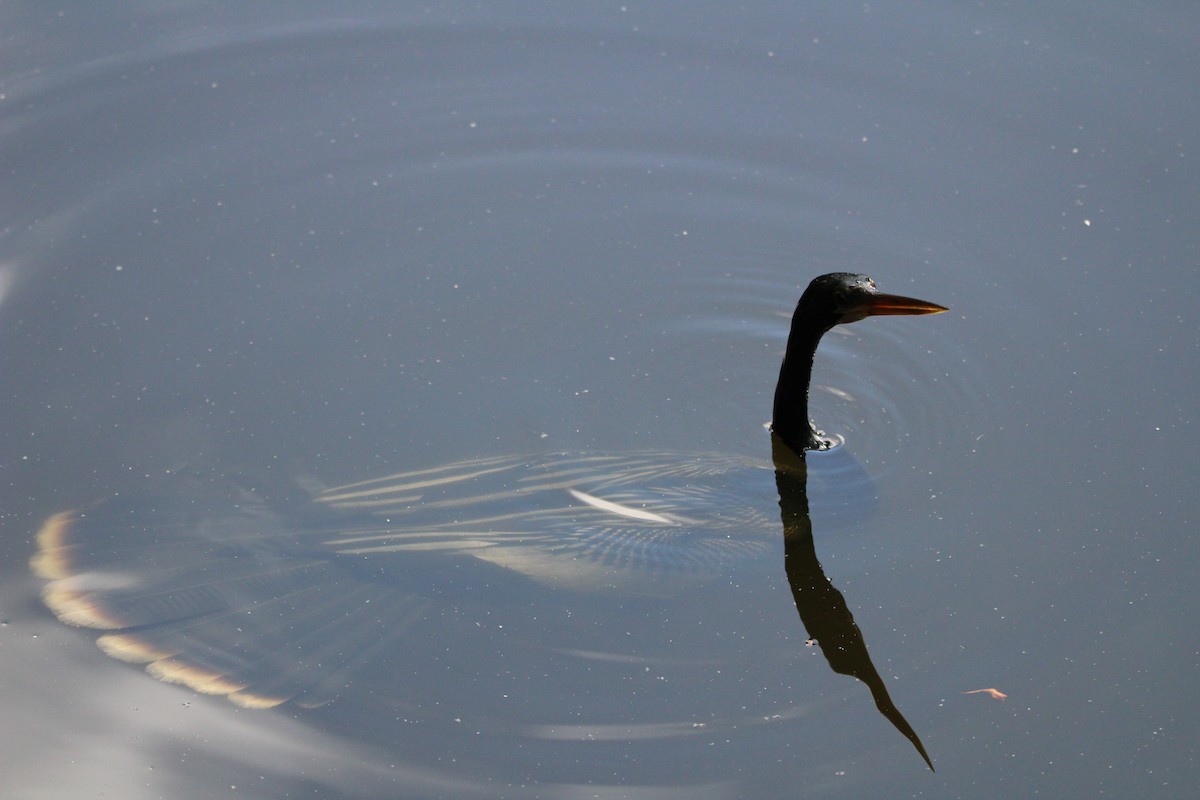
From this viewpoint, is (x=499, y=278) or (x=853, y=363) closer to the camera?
(x=853, y=363)

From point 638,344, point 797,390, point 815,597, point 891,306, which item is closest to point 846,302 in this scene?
point 891,306

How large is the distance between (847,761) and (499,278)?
2.58 meters

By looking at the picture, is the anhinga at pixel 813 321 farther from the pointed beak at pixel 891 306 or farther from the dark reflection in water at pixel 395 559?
the dark reflection in water at pixel 395 559

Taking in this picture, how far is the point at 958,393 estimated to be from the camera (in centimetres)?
483

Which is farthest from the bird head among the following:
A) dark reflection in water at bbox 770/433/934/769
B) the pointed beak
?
dark reflection in water at bbox 770/433/934/769

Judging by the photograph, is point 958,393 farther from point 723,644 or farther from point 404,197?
point 404,197

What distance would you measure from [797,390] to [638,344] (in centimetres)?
87

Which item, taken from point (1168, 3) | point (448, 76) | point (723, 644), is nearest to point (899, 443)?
point (723, 644)

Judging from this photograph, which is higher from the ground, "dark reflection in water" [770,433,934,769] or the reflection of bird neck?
the reflection of bird neck

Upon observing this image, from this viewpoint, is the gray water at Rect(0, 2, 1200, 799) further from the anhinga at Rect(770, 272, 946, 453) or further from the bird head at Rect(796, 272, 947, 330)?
the bird head at Rect(796, 272, 947, 330)

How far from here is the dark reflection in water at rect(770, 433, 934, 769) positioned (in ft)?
12.8

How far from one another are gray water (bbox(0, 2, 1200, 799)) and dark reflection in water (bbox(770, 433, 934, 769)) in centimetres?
5

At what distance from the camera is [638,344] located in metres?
5.08

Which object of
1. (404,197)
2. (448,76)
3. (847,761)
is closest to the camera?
(847,761)
